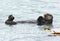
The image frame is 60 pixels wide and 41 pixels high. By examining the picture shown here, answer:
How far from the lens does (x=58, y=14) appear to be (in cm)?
4425

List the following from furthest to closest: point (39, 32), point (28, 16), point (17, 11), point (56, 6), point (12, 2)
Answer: point (12, 2)
point (56, 6)
point (17, 11)
point (28, 16)
point (39, 32)

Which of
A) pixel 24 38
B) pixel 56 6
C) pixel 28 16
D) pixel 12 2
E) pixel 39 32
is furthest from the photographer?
pixel 12 2

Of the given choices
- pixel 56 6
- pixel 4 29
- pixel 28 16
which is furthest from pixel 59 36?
pixel 56 6

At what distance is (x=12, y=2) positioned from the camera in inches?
2265

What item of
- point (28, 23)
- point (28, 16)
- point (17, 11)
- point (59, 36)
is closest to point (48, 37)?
point (59, 36)

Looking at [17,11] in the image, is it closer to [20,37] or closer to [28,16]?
[28,16]

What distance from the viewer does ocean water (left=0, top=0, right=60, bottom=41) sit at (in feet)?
102

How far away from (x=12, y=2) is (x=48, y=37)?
89.2 ft

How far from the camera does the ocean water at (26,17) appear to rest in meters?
31.0

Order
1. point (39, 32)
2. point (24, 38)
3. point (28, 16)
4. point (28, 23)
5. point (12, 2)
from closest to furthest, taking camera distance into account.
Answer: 1. point (24, 38)
2. point (39, 32)
3. point (28, 23)
4. point (28, 16)
5. point (12, 2)

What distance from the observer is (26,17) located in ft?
136

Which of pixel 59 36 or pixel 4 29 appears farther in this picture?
pixel 4 29

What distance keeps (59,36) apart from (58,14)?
13.7 m

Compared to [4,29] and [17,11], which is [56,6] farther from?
[4,29]
